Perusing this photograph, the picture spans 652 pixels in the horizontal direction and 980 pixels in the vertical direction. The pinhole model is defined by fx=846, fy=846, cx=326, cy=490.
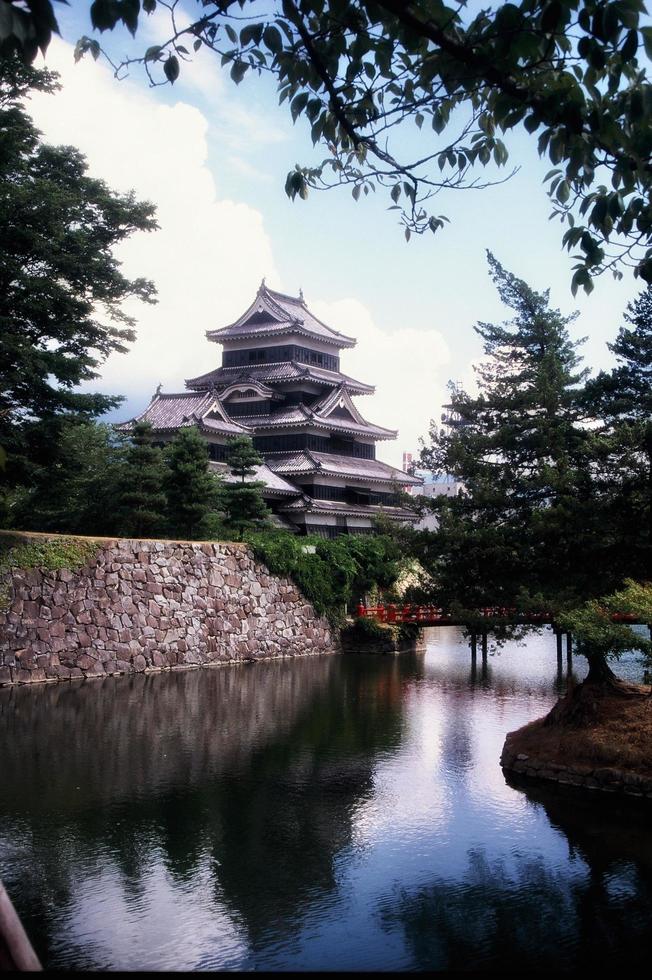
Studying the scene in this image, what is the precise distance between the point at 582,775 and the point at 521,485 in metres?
4.03

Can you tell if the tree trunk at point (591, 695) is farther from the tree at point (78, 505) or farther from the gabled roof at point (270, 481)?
the gabled roof at point (270, 481)

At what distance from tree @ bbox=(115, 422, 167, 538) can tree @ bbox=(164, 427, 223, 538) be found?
0.30 m

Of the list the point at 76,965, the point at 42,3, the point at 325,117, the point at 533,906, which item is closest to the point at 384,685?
the point at 533,906

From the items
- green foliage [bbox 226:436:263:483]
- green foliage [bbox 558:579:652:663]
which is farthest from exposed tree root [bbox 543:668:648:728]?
green foliage [bbox 226:436:263:483]

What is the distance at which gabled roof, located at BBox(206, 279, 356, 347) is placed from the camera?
111 ft

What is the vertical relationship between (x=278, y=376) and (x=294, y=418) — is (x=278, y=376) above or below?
above

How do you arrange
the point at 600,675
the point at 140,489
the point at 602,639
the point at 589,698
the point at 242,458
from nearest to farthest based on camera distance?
the point at 602,639, the point at 589,698, the point at 600,675, the point at 140,489, the point at 242,458

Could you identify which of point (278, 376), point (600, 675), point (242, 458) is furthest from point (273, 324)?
point (600, 675)

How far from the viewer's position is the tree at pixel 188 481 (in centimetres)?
2159

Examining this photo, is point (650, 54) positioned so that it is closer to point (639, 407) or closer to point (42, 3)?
point (42, 3)

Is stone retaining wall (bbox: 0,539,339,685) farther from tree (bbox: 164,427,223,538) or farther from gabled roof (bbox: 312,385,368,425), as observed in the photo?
gabled roof (bbox: 312,385,368,425)

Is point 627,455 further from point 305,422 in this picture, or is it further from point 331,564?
point 305,422

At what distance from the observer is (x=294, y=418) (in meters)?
30.8

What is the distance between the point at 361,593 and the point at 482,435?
14957 millimetres
